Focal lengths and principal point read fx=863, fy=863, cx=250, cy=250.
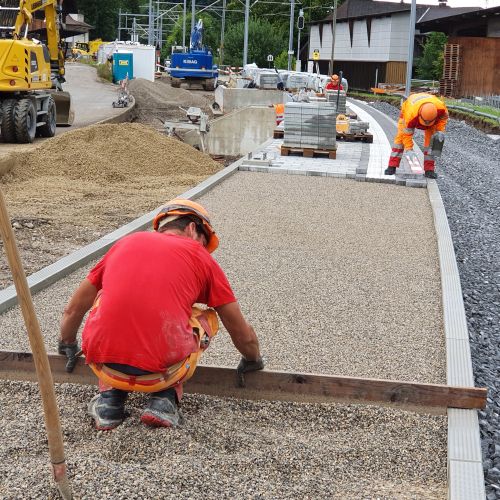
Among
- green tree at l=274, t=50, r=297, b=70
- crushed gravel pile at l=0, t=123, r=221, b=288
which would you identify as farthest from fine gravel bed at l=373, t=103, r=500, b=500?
green tree at l=274, t=50, r=297, b=70

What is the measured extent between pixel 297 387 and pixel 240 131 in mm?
21683

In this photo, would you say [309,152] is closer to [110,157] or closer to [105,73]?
[110,157]

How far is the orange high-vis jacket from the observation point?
44.5 ft

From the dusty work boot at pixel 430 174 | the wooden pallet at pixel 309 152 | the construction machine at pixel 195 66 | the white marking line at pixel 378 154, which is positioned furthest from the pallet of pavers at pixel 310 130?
the construction machine at pixel 195 66

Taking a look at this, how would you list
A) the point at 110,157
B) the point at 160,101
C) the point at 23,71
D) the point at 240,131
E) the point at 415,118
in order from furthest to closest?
the point at 160,101 → the point at 240,131 → the point at 23,71 → the point at 110,157 → the point at 415,118

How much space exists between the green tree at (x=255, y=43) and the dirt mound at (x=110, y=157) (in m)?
57.2

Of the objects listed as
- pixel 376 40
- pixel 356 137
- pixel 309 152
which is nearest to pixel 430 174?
pixel 309 152

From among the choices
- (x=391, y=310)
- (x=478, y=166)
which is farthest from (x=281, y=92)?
(x=391, y=310)

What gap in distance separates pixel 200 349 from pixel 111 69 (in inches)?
2083

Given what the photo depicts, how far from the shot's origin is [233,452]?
13.5ft

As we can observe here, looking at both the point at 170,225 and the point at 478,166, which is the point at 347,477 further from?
the point at 478,166

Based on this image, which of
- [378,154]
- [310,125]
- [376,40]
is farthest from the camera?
[376,40]

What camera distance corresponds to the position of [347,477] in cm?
397

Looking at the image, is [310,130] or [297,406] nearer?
[297,406]
